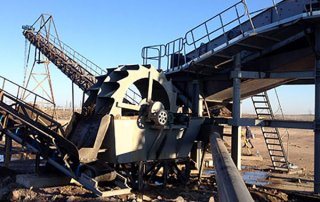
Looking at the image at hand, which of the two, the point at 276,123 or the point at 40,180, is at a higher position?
the point at 276,123

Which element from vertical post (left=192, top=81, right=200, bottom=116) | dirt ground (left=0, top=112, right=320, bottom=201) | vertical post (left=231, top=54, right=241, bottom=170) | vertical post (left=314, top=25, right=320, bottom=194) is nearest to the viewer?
dirt ground (left=0, top=112, right=320, bottom=201)

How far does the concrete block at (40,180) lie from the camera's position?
10.5 m

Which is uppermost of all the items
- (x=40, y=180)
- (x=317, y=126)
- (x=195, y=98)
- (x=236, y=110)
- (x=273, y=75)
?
(x=273, y=75)

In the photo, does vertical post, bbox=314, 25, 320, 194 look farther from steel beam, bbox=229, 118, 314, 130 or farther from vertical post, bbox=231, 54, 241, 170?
vertical post, bbox=231, 54, 241, 170

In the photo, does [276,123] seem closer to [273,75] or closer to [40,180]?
[273,75]

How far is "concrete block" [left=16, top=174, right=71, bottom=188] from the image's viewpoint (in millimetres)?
10500

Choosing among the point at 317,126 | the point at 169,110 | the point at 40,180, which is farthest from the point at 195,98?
the point at 40,180

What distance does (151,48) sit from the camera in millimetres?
14930

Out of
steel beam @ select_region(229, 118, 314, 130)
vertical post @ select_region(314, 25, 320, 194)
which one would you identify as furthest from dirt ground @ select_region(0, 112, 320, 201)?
steel beam @ select_region(229, 118, 314, 130)

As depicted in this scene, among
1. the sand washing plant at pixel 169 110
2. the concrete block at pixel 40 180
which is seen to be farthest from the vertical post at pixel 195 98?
the concrete block at pixel 40 180

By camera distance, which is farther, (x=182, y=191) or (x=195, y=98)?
(x=195, y=98)

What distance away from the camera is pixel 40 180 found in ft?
34.9

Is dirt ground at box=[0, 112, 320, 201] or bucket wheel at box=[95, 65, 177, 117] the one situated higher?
bucket wheel at box=[95, 65, 177, 117]

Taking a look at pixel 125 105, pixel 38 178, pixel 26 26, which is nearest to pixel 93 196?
pixel 38 178
